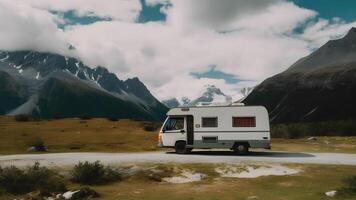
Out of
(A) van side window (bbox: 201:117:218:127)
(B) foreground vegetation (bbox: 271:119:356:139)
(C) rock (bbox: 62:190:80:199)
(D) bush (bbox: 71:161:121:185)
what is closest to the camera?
(C) rock (bbox: 62:190:80:199)

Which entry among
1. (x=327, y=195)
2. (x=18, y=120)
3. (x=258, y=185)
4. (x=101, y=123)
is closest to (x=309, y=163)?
(x=258, y=185)

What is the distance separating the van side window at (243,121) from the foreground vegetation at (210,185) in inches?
350

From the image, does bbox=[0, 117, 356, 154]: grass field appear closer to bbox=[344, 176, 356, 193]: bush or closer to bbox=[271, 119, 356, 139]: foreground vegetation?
bbox=[344, 176, 356, 193]: bush

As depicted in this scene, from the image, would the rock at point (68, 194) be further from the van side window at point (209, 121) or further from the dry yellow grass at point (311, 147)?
the dry yellow grass at point (311, 147)

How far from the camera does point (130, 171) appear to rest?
28.2m

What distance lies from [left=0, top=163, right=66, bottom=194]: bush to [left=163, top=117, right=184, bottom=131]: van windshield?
53.4 feet

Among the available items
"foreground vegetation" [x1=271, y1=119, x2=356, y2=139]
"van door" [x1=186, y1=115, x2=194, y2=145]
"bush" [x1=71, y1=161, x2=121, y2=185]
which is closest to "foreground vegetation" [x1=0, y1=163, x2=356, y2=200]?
"bush" [x1=71, y1=161, x2=121, y2=185]

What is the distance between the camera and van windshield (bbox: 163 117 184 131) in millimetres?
39875

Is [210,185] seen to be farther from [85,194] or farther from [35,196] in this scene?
[35,196]

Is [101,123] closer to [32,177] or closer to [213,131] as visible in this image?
[213,131]

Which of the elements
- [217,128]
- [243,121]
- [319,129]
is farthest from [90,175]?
[319,129]

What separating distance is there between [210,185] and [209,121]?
1430 centimetres

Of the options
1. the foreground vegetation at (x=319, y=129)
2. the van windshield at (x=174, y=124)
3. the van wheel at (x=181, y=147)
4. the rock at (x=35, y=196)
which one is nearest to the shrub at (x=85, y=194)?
the rock at (x=35, y=196)

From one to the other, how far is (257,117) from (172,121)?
732 cm
